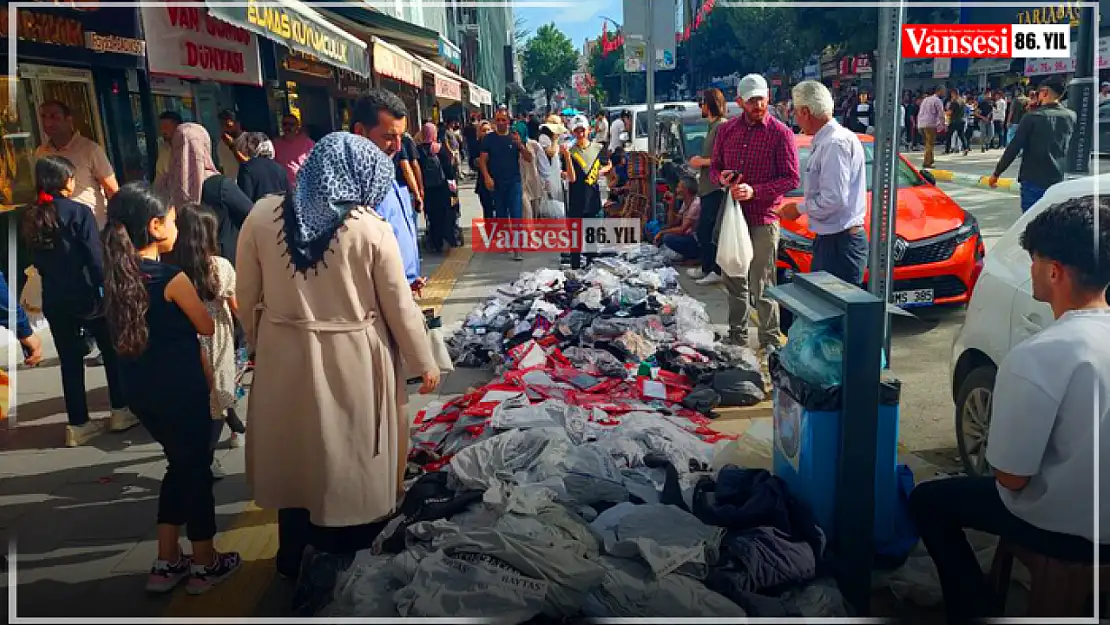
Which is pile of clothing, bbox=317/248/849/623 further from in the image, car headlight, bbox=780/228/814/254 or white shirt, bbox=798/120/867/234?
car headlight, bbox=780/228/814/254

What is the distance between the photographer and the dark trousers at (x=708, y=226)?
8047 millimetres

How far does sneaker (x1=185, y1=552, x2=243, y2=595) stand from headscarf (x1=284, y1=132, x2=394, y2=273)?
1.40 meters

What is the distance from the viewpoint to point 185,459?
10.6 feet

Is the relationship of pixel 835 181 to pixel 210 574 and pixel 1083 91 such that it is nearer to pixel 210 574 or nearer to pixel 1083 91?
Result: pixel 210 574

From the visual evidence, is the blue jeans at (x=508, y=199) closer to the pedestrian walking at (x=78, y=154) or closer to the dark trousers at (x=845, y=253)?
the pedestrian walking at (x=78, y=154)

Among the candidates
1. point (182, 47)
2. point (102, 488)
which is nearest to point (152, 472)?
point (102, 488)

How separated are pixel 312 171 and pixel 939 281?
→ 5.77 metres

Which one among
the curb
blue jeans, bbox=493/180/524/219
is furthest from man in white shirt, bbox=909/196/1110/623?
the curb

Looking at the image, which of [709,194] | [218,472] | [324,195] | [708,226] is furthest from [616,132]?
[324,195]

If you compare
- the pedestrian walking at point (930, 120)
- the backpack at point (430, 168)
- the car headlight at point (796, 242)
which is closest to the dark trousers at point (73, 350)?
the car headlight at point (796, 242)

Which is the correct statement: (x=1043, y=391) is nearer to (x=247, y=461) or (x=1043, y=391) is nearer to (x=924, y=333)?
(x=247, y=461)

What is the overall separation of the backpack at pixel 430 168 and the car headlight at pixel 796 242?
5.08m

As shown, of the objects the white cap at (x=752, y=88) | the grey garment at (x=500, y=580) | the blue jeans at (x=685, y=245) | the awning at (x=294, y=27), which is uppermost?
the awning at (x=294, y=27)

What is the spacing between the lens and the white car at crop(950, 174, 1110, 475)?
3.42 metres
